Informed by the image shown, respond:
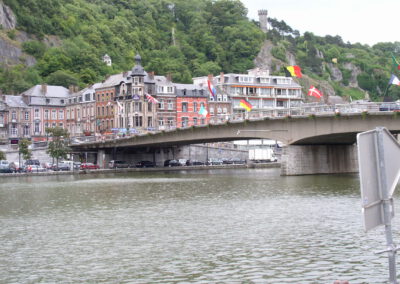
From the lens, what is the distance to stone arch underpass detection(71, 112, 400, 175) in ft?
219

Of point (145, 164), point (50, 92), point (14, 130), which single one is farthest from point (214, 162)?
point (50, 92)

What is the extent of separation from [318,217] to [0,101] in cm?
10924

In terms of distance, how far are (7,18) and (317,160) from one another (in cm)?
12770

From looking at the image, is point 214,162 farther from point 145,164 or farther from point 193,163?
point 145,164

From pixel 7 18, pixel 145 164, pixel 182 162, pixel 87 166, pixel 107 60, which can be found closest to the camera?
pixel 87 166

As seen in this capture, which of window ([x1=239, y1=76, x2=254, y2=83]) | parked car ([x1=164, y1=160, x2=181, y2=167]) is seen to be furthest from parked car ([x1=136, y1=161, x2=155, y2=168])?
window ([x1=239, y1=76, x2=254, y2=83])

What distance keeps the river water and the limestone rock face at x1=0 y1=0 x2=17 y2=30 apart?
142 metres

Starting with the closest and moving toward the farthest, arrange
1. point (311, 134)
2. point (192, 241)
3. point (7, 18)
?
point (192, 241) < point (311, 134) < point (7, 18)

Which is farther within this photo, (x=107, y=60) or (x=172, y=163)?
(x=107, y=60)

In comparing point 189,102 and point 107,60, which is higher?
point 107,60

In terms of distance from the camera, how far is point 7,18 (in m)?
182

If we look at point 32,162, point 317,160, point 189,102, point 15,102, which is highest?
point 15,102

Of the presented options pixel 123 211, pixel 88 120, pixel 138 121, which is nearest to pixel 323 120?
pixel 123 211

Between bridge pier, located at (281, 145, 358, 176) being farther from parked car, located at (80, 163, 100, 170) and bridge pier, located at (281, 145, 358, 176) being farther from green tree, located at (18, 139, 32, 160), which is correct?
green tree, located at (18, 139, 32, 160)
